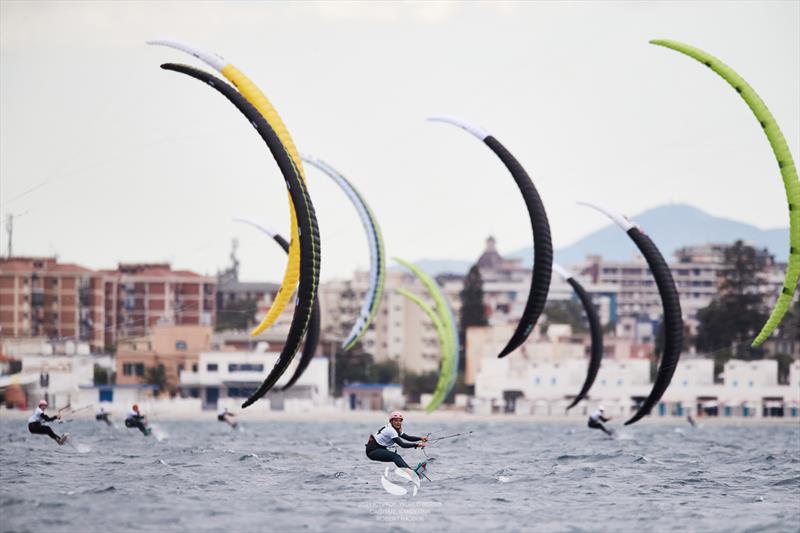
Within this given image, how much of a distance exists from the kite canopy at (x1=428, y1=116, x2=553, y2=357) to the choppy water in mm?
4373

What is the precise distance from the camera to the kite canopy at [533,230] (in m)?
43.6

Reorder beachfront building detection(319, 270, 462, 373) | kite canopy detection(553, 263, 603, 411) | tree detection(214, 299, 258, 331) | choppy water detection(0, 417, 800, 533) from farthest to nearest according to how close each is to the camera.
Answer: tree detection(214, 299, 258, 331) < beachfront building detection(319, 270, 462, 373) < kite canopy detection(553, 263, 603, 411) < choppy water detection(0, 417, 800, 533)

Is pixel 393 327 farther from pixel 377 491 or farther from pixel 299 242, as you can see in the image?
pixel 377 491

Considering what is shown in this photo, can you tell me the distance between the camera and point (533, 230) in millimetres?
43125

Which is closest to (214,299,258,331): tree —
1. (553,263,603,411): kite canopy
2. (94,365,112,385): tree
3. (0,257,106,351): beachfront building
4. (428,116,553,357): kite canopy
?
(0,257,106,351): beachfront building

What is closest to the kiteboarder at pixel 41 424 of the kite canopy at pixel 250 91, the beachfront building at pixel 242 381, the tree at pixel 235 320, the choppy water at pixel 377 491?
the choppy water at pixel 377 491

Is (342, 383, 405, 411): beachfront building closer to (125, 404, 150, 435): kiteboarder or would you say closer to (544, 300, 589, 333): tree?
(544, 300, 589, 333): tree

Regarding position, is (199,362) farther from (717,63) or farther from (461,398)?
(717,63)

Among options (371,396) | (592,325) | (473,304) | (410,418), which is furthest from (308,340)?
(473,304)

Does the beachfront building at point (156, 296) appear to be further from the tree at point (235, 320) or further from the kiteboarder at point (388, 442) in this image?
the kiteboarder at point (388, 442)

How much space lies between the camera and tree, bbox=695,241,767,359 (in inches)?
5531

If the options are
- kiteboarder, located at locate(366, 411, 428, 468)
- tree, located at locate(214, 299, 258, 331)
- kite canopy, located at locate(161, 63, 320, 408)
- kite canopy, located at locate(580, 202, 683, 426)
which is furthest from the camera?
tree, located at locate(214, 299, 258, 331)

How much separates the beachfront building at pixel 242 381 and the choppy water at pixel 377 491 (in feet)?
208

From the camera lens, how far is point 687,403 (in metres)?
121
